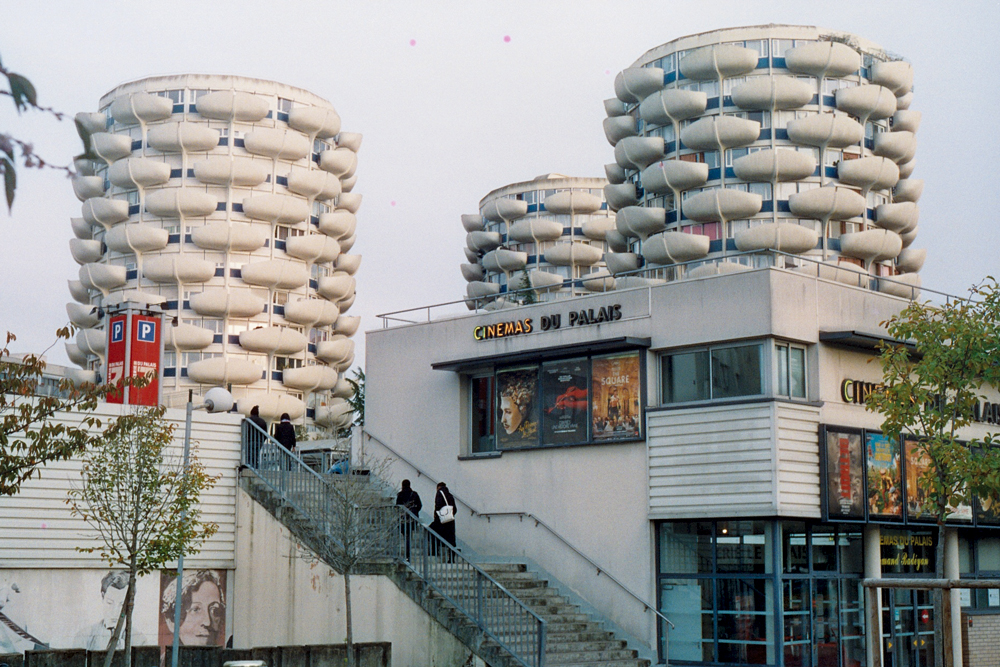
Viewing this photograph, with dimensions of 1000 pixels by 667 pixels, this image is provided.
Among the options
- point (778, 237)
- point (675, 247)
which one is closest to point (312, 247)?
point (675, 247)

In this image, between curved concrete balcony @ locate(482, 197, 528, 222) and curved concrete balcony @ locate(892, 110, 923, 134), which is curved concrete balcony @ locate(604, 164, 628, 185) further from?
curved concrete balcony @ locate(482, 197, 528, 222)

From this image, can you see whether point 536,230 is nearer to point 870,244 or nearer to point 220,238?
point 220,238

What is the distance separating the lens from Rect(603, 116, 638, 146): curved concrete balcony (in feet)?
271

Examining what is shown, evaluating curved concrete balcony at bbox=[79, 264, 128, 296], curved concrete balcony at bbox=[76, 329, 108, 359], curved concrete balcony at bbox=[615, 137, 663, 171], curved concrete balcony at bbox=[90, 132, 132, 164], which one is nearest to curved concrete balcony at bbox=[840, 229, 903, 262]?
curved concrete balcony at bbox=[615, 137, 663, 171]

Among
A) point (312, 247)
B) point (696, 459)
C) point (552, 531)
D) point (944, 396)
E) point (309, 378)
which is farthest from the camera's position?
point (312, 247)

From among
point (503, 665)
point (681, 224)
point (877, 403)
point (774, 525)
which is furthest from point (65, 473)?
point (681, 224)

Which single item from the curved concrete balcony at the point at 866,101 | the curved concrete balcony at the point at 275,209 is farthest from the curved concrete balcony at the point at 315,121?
the curved concrete balcony at the point at 866,101

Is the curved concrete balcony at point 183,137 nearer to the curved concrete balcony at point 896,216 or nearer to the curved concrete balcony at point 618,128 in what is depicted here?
the curved concrete balcony at point 618,128

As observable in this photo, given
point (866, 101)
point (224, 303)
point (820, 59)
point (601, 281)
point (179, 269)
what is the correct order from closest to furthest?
point (601, 281)
point (820, 59)
point (866, 101)
point (224, 303)
point (179, 269)

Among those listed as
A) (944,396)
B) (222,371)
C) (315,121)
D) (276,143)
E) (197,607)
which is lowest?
(197,607)

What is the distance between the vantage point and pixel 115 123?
89625 millimetres

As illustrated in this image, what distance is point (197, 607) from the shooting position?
2467 cm

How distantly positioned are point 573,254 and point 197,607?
7821cm

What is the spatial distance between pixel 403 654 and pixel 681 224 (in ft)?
187
